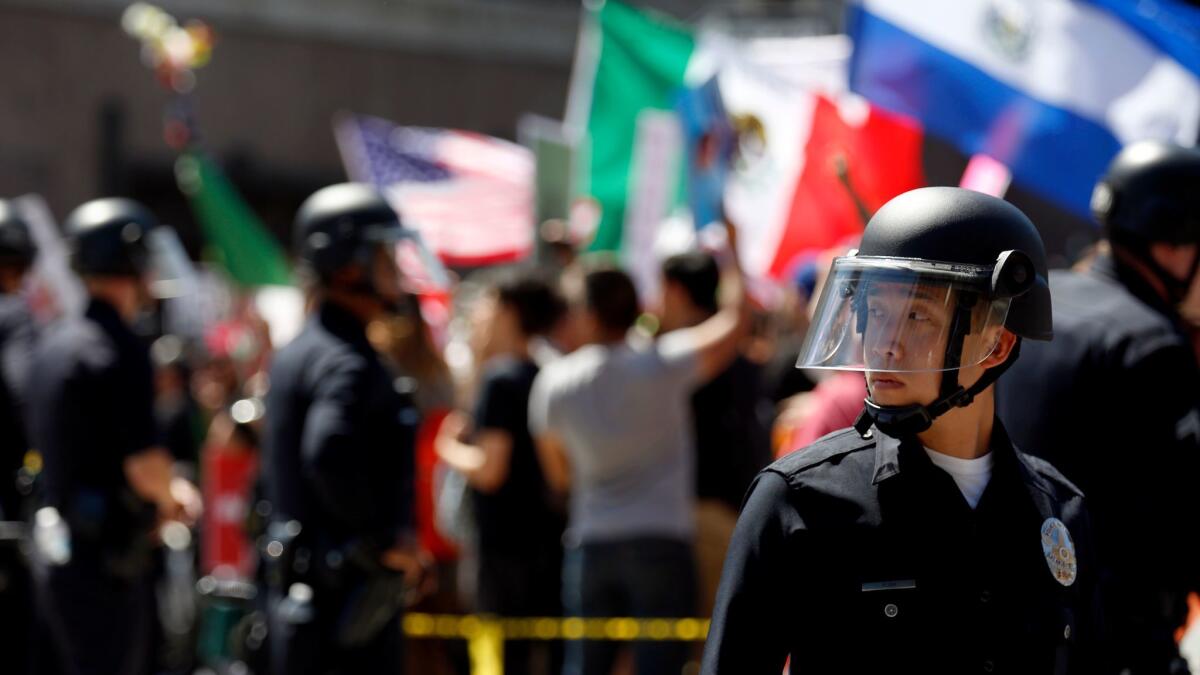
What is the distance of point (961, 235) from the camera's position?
2.68 metres

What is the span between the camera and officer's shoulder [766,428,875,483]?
2596mm

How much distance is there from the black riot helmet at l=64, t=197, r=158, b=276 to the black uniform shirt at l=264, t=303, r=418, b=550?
4.73ft

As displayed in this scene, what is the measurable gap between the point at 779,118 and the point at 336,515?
4.71 meters

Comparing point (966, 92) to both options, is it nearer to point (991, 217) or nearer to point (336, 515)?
point (336, 515)

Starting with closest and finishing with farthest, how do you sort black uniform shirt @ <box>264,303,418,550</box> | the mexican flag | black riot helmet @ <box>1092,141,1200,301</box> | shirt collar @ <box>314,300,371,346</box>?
1. black riot helmet @ <box>1092,141,1200,301</box>
2. black uniform shirt @ <box>264,303,418,550</box>
3. shirt collar @ <box>314,300,371,346</box>
4. the mexican flag

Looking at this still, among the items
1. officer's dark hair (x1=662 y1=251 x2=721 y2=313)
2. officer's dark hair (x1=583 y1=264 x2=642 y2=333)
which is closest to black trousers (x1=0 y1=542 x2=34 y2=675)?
officer's dark hair (x1=583 y1=264 x2=642 y2=333)

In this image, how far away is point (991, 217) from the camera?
271cm

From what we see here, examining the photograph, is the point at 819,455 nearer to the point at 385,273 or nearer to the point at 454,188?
the point at 385,273

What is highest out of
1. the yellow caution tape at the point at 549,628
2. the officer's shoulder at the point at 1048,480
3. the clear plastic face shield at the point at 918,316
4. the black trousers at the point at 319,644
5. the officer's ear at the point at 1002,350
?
the clear plastic face shield at the point at 918,316

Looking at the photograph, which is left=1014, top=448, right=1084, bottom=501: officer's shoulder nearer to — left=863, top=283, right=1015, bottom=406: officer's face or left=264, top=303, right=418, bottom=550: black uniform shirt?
left=863, top=283, right=1015, bottom=406: officer's face

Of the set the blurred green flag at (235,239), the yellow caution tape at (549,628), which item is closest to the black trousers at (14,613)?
the yellow caution tape at (549,628)

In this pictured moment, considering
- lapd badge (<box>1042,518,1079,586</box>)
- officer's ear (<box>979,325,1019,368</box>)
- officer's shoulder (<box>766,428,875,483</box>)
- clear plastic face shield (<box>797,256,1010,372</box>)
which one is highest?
clear plastic face shield (<box>797,256,1010,372</box>)

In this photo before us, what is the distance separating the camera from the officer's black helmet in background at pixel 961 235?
267 cm

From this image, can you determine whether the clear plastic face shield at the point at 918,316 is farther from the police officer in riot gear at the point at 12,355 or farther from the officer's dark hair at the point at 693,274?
the police officer in riot gear at the point at 12,355
